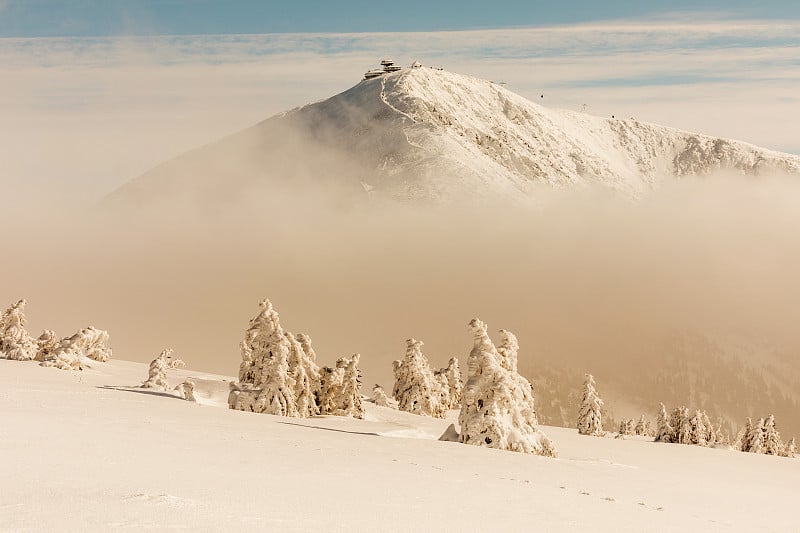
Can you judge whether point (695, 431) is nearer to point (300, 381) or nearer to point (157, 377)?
point (300, 381)

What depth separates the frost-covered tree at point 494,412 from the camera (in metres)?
23.3

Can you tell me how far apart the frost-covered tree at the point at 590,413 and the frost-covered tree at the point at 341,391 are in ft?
116

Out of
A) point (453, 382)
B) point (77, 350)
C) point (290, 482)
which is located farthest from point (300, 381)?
point (453, 382)

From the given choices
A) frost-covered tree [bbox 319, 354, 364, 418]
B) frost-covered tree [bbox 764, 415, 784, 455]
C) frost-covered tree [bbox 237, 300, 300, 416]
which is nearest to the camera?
frost-covered tree [bbox 237, 300, 300, 416]

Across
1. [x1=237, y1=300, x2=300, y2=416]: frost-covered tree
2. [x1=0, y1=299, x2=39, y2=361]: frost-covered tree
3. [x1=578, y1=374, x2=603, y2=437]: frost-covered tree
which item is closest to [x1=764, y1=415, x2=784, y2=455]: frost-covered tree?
[x1=578, y1=374, x2=603, y2=437]: frost-covered tree

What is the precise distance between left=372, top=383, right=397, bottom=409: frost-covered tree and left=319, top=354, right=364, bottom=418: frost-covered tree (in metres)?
17.3

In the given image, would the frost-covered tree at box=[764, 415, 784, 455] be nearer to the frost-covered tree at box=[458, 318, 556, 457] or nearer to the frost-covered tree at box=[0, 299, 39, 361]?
the frost-covered tree at box=[458, 318, 556, 457]

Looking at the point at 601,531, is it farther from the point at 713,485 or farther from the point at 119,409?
the point at 119,409

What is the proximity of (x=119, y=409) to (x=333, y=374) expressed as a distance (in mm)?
18796

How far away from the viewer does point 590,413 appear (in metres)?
70.2

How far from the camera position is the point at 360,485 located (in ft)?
44.7

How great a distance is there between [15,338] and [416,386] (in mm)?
29487

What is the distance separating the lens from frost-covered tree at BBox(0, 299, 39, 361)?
38.1m

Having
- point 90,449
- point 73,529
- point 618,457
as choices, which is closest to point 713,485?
point 618,457
